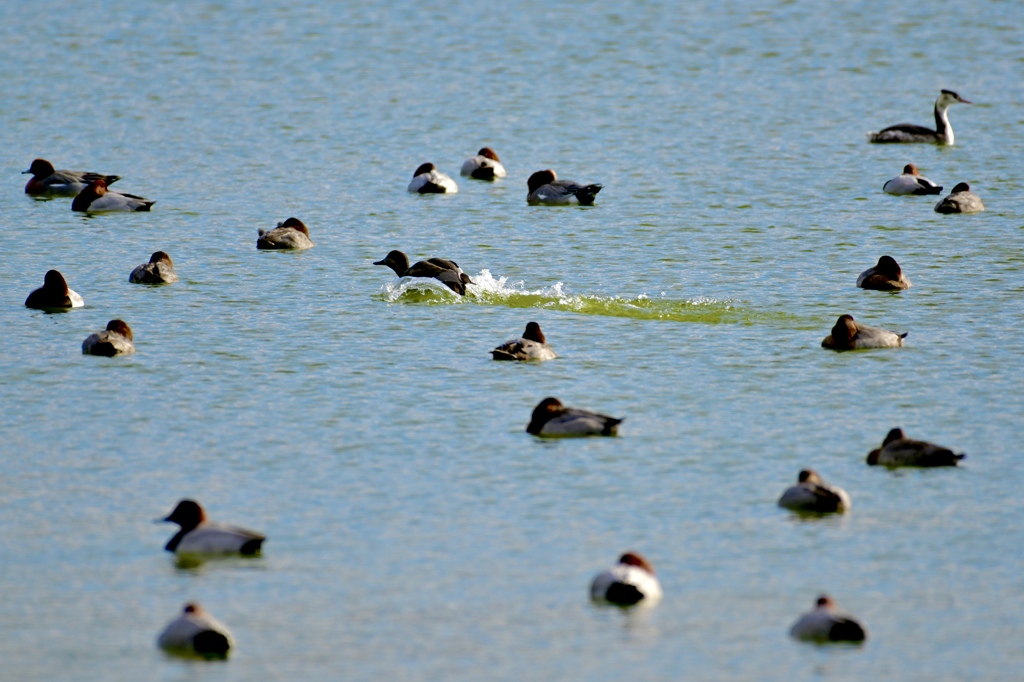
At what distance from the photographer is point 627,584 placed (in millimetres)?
12594

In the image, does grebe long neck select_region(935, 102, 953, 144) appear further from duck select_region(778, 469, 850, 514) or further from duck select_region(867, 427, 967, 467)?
duck select_region(778, 469, 850, 514)

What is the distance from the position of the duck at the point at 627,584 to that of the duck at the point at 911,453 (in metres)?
3.92

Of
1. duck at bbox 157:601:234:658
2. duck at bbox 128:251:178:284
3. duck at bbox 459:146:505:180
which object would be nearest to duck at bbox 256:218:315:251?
duck at bbox 128:251:178:284

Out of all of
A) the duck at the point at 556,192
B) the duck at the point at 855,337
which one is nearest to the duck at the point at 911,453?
the duck at the point at 855,337

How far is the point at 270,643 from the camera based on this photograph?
40.0 ft

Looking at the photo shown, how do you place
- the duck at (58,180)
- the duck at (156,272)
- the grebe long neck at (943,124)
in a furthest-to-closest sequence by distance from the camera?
the grebe long neck at (943,124)
the duck at (58,180)
the duck at (156,272)

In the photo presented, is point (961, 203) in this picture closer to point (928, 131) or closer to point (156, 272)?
point (928, 131)

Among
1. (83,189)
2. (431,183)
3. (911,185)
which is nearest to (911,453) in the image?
Answer: (911,185)

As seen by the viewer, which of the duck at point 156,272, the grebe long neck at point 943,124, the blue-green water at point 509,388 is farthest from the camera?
the grebe long neck at point 943,124

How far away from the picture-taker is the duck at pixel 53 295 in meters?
22.5

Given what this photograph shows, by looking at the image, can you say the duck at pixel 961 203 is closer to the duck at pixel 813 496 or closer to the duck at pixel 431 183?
the duck at pixel 431 183

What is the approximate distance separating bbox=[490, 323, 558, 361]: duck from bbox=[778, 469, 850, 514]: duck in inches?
225

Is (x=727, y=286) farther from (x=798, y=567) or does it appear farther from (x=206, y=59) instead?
(x=206, y=59)

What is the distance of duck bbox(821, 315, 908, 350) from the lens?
20.2 m
